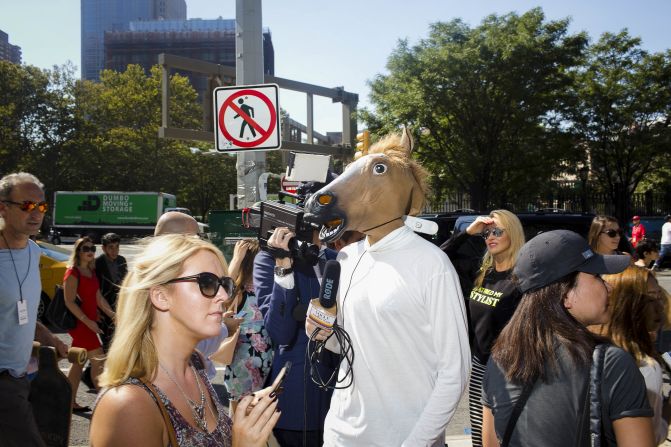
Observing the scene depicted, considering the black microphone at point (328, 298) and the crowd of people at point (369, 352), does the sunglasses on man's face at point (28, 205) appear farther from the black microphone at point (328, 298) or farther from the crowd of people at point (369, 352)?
the black microphone at point (328, 298)

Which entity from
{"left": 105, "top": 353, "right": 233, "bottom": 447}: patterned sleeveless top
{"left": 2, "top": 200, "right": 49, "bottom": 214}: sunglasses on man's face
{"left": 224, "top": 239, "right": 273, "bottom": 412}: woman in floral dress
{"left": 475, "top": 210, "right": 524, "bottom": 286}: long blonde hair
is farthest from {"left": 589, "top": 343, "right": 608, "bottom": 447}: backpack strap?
{"left": 2, "top": 200, "right": 49, "bottom": 214}: sunglasses on man's face

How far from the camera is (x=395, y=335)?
263cm

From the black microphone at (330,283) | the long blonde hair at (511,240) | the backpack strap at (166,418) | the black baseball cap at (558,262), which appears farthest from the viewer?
the long blonde hair at (511,240)

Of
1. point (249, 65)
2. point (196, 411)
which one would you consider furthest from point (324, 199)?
point (249, 65)

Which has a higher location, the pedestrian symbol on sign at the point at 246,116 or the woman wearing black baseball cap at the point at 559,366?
the pedestrian symbol on sign at the point at 246,116

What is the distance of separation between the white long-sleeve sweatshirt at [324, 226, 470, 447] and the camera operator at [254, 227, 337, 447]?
19.8 inches

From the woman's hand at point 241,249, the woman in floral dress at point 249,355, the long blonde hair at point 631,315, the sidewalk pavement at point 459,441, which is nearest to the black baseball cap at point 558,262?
the long blonde hair at point 631,315

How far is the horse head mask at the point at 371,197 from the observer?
2916mm

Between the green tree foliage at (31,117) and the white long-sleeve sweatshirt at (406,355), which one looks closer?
the white long-sleeve sweatshirt at (406,355)

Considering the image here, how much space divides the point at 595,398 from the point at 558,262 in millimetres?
513

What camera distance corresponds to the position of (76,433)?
19.1 ft

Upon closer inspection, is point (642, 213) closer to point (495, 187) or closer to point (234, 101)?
point (495, 187)

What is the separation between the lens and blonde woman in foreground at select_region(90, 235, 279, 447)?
6.36ft

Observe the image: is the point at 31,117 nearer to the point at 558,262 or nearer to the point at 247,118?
the point at 247,118
